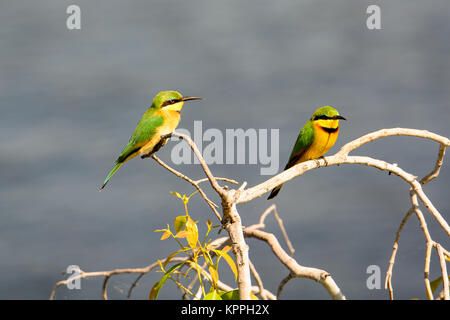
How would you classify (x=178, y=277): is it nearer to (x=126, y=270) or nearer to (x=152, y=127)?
(x=126, y=270)

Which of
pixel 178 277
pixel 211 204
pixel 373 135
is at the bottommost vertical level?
pixel 178 277

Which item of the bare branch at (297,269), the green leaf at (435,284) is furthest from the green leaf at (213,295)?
the green leaf at (435,284)

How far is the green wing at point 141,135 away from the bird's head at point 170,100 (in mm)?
88

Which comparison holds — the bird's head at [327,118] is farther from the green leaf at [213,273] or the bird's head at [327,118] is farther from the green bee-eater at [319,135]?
the green leaf at [213,273]

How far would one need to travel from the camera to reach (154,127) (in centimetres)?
313

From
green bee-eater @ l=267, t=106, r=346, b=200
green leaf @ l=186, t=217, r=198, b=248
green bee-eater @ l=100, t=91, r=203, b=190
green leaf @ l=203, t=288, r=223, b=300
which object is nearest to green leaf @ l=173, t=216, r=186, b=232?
green leaf @ l=186, t=217, r=198, b=248

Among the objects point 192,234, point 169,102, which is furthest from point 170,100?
point 192,234

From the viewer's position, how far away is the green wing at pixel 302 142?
3527 millimetres
